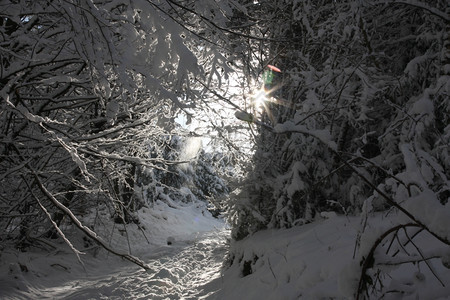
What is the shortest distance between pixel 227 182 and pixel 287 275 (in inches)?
129

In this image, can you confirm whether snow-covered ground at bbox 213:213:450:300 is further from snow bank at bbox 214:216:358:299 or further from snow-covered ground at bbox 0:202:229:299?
snow-covered ground at bbox 0:202:229:299

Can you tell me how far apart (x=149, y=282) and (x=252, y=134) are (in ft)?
11.6

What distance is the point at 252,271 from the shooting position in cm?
459

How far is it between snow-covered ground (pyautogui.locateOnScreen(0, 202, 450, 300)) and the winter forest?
0.02 metres

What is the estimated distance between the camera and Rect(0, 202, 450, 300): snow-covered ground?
190 cm

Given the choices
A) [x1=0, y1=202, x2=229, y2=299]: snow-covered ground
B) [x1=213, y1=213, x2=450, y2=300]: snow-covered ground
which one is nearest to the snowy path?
[x1=0, y1=202, x2=229, y2=299]: snow-covered ground

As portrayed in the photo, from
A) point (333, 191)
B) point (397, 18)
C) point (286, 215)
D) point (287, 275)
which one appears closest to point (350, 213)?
point (333, 191)

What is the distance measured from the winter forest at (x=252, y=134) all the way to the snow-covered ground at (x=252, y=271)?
2 centimetres

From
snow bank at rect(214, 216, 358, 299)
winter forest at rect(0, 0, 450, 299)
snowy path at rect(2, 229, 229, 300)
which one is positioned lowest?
snowy path at rect(2, 229, 229, 300)

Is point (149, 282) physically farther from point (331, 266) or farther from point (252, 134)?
point (331, 266)

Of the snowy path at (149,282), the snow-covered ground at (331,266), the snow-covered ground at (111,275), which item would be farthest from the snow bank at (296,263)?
the snow-covered ground at (111,275)

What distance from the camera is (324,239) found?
353 cm

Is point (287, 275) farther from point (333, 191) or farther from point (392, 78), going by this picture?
point (392, 78)

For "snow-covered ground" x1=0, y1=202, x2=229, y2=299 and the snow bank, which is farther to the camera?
"snow-covered ground" x1=0, y1=202, x2=229, y2=299
